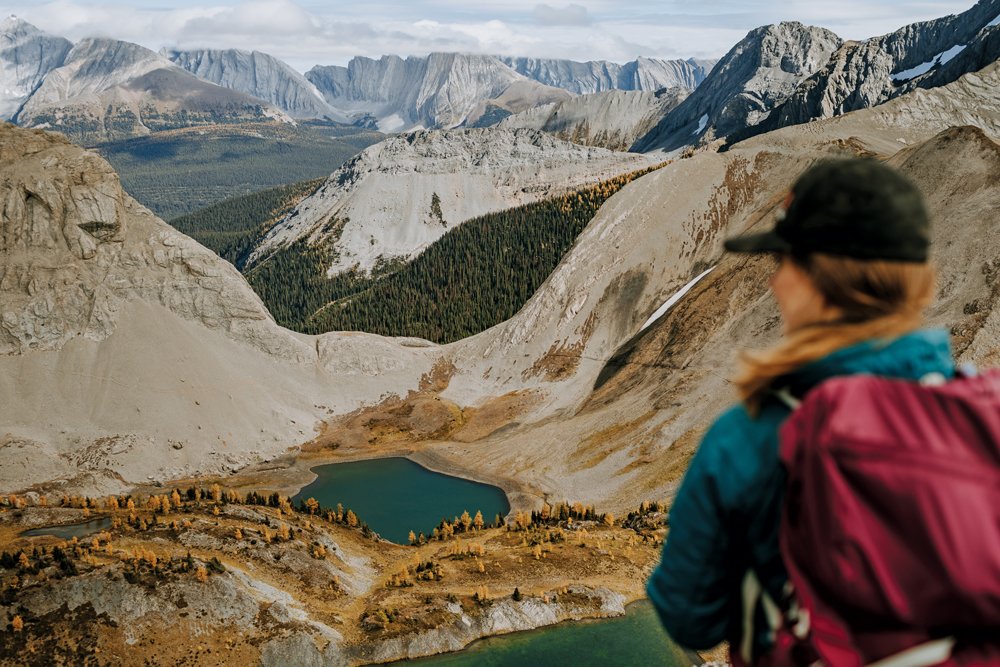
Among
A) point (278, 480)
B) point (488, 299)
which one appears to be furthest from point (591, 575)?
point (488, 299)

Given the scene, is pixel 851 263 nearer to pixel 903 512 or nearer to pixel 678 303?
pixel 903 512

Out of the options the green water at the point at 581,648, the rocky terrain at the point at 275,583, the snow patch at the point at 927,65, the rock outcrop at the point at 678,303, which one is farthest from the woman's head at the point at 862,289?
the snow patch at the point at 927,65

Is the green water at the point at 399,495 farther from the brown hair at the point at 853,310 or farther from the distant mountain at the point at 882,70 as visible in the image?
the distant mountain at the point at 882,70

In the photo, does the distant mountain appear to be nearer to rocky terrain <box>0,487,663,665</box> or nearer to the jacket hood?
rocky terrain <box>0,487,663,665</box>

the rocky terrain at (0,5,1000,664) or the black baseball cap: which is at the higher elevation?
the black baseball cap

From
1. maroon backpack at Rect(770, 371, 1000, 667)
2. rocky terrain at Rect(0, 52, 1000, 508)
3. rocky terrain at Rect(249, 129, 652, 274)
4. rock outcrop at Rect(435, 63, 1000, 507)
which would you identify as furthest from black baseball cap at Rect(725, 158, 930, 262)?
rocky terrain at Rect(249, 129, 652, 274)

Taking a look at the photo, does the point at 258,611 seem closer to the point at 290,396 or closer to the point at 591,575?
the point at 591,575
